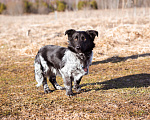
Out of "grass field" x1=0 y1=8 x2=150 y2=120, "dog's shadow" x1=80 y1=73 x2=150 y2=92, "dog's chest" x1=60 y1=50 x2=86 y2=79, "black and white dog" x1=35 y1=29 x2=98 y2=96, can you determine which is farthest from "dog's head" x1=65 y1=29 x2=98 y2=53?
"dog's shadow" x1=80 y1=73 x2=150 y2=92

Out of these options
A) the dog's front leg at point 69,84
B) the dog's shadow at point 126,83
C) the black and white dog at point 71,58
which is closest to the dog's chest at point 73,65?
the black and white dog at point 71,58

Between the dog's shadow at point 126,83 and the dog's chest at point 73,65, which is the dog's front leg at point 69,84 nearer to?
the dog's chest at point 73,65

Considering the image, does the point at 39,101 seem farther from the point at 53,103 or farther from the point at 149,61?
the point at 149,61

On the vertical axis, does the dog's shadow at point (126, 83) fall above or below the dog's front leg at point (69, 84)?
below

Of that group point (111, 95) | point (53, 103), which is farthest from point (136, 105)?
point (53, 103)

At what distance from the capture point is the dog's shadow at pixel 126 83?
720 cm

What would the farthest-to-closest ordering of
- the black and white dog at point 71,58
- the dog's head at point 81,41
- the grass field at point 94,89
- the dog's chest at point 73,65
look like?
the dog's chest at point 73,65
the black and white dog at point 71,58
the dog's head at point 81,41
the grass field at point 94,89

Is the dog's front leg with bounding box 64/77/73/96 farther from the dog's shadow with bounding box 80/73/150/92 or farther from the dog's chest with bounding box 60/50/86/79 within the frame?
the dog's shadow with bounding box 80/73/150/92

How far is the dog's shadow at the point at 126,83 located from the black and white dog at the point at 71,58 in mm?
985

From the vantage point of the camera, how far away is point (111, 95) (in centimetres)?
616

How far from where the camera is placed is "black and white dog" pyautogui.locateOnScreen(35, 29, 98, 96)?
600 centimetres

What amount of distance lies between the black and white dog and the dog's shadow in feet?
3.23

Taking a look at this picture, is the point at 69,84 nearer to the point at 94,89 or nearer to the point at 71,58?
the point at 71,58

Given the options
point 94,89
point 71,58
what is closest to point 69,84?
point 71,58
